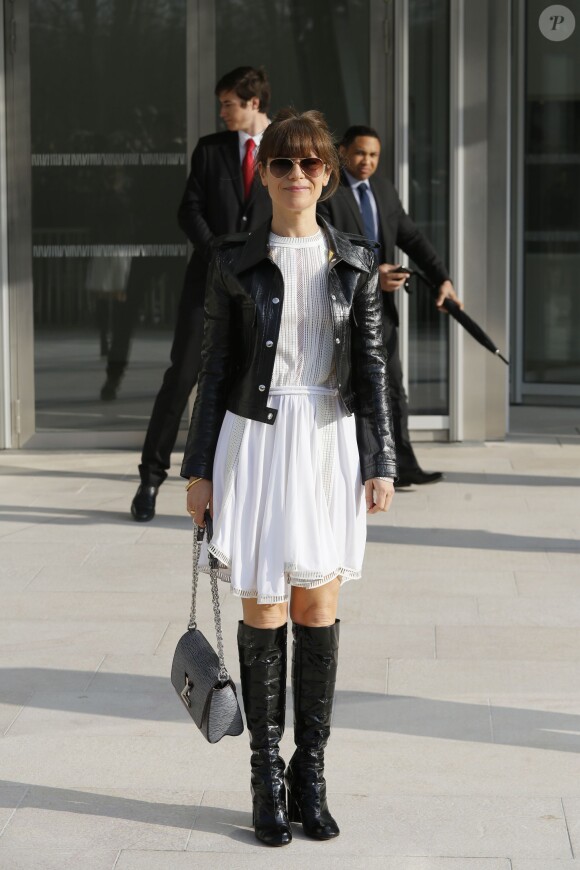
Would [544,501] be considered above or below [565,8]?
below

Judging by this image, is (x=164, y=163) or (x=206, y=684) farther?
(x=164, y=163)

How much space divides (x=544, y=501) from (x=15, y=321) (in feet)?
11.9

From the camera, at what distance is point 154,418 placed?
743cm

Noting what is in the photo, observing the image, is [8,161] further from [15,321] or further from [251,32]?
[251,32]

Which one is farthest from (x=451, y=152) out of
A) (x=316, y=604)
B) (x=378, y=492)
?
(x=316, y=604)

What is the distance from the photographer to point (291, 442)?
365cm

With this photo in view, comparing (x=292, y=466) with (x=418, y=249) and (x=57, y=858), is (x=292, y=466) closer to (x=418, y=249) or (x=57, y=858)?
(x=57, y=858)

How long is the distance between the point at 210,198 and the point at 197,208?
3.2 inches

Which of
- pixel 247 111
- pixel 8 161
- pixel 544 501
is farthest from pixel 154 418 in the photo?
pixel 8 161

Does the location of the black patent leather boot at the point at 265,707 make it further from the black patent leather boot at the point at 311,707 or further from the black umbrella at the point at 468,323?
the black umbrella at the point at 468,323

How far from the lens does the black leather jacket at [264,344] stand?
366cm

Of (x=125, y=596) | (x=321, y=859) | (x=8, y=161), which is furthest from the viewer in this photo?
(x=8, y=161)

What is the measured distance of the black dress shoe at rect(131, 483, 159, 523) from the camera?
7.38m

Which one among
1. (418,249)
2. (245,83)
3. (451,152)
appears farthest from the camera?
(451,152)
